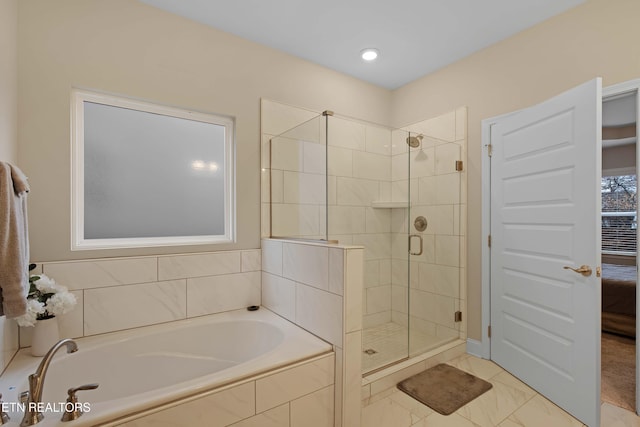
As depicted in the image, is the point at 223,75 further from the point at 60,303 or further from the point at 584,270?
the point at 584,270

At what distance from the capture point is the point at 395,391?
2107mm

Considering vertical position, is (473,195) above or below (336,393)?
above

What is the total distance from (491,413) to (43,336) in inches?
102

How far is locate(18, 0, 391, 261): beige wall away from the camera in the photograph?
1.74 meters

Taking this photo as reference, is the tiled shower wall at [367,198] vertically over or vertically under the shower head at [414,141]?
under

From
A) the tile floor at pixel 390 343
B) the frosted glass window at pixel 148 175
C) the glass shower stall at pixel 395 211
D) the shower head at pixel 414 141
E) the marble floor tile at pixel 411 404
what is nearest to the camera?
the marble floor tile at pixel 411 404

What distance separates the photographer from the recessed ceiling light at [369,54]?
2.58 metres

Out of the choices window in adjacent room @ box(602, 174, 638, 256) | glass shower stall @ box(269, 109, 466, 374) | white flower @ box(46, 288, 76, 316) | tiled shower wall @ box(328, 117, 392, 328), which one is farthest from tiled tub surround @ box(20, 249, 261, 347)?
window in adjacent room @ box(602, 174, 638, 256)

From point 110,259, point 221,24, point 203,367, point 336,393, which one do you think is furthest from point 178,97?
point 336,393

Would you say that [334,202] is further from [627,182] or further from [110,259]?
[627,182]

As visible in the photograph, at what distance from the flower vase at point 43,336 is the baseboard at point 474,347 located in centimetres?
297

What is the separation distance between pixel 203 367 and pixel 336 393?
94 cm

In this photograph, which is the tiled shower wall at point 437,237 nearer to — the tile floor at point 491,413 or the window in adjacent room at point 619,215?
the tile floor at point 491,413

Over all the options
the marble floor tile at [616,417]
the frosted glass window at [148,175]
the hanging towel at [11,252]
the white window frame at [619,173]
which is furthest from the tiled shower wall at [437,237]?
the white window frame at [619,173]
